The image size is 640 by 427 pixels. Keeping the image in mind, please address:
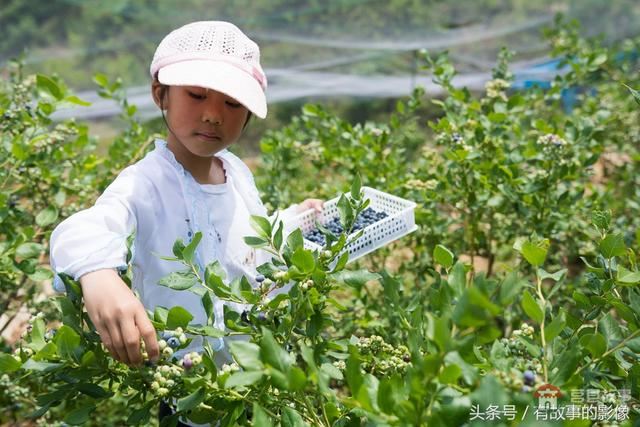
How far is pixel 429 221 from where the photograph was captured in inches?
82.4

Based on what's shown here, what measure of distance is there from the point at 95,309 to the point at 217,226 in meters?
0.52

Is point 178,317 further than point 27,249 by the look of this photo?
No

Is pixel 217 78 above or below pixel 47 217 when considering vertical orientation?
above

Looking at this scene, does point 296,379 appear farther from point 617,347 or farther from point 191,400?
point 617,347

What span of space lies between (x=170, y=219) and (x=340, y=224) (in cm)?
45

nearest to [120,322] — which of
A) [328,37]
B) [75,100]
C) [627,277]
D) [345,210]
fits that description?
[345,210]

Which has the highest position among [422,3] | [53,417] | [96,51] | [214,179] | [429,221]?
[422,3]

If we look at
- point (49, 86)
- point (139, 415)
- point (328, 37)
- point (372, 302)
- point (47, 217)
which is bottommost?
point (372, 302)

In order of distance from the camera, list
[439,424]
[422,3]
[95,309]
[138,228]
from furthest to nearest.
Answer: [422,3], [138,228], [95,309], [439,424]

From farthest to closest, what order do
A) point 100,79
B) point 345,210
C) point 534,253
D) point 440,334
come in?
point 100,79 < point 345,210 < point 534,253 < point 440,334

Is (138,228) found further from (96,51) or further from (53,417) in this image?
(96,51)

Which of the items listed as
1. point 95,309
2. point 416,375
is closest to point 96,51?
point 95,309

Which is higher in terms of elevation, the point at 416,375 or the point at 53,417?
the point at 416,375

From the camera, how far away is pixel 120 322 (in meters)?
0.96
